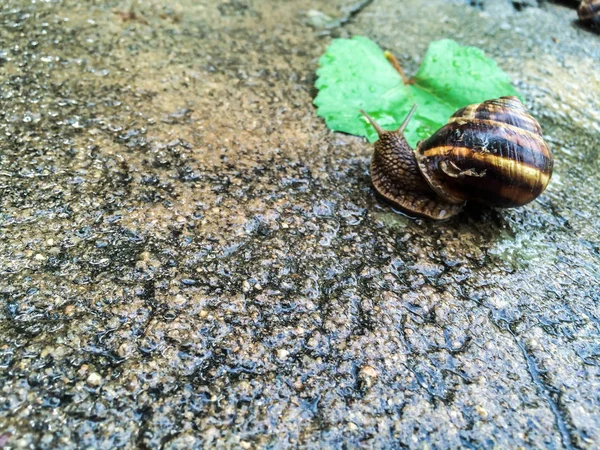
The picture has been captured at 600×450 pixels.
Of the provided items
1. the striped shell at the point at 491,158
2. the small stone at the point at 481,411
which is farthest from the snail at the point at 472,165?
the small stone at the point at 481,411

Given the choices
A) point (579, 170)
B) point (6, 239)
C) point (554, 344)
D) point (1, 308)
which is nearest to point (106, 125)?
point (6, 239)

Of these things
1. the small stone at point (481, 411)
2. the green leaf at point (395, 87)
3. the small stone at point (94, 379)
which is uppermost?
the green leaf at point (395, 87)

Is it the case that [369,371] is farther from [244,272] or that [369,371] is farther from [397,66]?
[397,66]

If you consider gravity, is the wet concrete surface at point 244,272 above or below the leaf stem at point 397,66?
below

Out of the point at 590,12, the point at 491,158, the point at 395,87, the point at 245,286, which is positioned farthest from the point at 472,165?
the point at 590,12

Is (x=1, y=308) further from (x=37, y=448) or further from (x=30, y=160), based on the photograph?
(x=30, y=160)

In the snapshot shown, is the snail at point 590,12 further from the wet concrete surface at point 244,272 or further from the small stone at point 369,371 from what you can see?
the small stone at point 369,371
